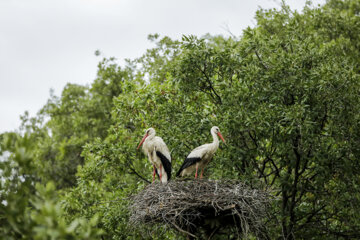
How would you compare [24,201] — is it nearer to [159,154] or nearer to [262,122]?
[159,154]

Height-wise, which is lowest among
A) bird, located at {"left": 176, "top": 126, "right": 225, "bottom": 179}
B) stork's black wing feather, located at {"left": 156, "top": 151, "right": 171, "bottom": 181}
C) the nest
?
the nest

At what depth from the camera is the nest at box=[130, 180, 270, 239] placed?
296 inches

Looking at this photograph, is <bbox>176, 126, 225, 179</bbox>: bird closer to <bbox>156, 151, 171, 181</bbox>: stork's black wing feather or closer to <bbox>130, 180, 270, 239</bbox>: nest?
<bbox>156, 151, 171, 181</bbox>: stork's black wing feather

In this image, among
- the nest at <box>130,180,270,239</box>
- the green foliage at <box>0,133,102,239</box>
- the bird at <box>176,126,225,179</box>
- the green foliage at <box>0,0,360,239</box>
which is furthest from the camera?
the green foliage at <box>0,0,360,239</box>

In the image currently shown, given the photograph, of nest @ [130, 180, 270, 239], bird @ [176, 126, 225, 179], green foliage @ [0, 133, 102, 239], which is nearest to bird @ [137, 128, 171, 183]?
bird @ [176, 126, 225, 179]

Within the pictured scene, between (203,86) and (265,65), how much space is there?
1560 mm

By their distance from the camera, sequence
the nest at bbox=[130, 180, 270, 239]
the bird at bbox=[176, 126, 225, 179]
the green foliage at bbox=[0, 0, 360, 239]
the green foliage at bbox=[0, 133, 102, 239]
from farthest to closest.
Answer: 1. the green foliage at bbox=[0, 0, 360, 239]
2. the bird at bbox=[176, 126, 225, 179]
3. the nest at bbox=[130, 180, 270, 239]
4. the green foliage at bbox=[0, 133, 102, 239]

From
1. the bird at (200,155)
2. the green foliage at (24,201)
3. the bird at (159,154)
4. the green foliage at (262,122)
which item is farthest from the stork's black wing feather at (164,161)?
the green foliage at (24,201)

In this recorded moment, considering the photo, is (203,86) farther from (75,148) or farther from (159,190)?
(75,148)

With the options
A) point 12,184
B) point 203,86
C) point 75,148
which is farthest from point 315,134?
point 75,148

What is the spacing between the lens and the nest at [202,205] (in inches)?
296

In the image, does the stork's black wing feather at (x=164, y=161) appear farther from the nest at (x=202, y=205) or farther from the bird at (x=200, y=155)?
the nest at (x=202, y=205)

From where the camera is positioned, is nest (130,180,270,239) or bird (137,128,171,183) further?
bird (137,128,171,183)

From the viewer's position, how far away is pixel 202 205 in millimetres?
7531
